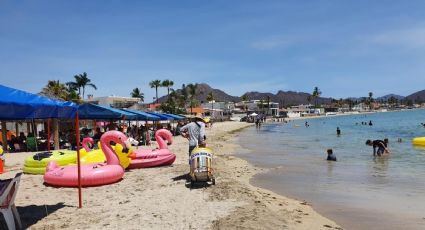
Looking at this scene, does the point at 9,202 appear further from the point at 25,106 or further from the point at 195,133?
the point at 195,133

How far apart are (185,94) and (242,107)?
5098 cm

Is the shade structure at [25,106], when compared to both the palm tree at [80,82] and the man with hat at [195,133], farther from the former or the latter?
the palm tree at [80,82]

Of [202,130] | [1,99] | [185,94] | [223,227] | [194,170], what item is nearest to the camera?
[1,99]

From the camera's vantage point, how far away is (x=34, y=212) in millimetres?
7906

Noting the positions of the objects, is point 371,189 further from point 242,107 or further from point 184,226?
point 242,107

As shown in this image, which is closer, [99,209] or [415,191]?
[99,209]

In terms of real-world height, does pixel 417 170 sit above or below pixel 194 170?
A: below

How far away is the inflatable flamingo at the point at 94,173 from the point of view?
1034 cm

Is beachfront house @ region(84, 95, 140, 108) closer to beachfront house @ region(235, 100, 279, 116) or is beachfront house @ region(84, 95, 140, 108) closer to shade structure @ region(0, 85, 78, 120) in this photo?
shade structure @ region(0, 85, 78, 120)

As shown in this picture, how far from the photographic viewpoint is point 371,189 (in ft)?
39.2

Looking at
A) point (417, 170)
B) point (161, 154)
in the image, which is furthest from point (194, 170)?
point (417, 170)

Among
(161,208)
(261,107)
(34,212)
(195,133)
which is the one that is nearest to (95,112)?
(195,133)

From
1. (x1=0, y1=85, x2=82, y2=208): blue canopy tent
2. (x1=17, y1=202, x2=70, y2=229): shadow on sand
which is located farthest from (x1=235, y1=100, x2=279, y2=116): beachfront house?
(x1=0, y1=85, x2=82, y2=208): blue canopy tent

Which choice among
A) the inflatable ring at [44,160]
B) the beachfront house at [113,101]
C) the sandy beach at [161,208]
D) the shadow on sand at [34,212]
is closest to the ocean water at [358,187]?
the sandy beach at [161,208]
